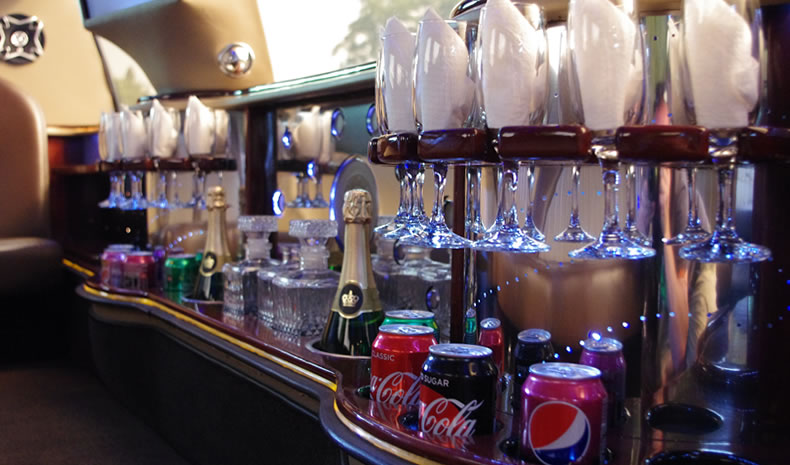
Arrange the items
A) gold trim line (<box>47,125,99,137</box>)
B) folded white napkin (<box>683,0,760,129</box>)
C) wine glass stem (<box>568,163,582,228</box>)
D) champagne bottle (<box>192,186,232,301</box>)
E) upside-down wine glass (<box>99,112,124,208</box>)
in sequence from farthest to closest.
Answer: gold trim line (<box>47,125,99,137</box>)
upside-down wine glass (<box>99,112,124,208</box>)
champagne bottle (<box>192,186,232,301</box>)
wine glass stem (<box>568,163,582,228</box>)
folded white napkin (<box>683,0,760,129</box>)

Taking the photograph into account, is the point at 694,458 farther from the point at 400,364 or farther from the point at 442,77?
the point at 442,77

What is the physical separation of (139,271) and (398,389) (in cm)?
172

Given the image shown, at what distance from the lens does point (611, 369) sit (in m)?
1.10

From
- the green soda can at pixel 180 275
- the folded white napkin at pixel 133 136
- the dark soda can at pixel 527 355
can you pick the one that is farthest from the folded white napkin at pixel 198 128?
the dark soda can at pixel 527 355

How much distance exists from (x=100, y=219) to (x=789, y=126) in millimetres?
3798

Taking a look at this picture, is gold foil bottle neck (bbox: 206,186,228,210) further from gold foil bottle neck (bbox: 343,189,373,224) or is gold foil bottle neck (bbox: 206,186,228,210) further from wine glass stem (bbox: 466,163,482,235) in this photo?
wine glass stem (bbox: 466,163,482,235)

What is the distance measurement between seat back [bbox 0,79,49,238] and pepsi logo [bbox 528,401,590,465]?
382 centimetres

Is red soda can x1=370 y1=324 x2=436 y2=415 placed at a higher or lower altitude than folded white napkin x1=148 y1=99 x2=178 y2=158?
lower

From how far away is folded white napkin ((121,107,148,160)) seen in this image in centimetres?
262

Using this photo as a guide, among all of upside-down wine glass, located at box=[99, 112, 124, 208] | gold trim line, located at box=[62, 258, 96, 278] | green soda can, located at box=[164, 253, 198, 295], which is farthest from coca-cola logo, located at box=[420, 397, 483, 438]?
gold trim line, located at box=[62, 258, 96, 278]

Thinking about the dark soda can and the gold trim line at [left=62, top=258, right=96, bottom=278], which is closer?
the dark soda can

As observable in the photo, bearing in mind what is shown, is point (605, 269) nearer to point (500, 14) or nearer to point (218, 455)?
point (500, 14)

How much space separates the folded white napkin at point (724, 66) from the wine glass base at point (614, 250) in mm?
178

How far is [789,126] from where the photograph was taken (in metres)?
1.06
